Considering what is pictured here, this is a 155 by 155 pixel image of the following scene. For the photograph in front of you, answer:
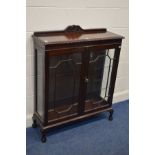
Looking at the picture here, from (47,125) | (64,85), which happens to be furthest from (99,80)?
(47,125)

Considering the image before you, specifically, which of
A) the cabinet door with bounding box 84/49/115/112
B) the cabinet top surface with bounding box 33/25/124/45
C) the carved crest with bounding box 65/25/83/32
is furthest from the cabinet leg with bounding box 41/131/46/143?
the carved crest with bounding box 65/25/83/32

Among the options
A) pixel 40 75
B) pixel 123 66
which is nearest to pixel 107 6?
pixel 123 66

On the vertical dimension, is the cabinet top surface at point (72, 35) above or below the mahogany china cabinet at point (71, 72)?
above

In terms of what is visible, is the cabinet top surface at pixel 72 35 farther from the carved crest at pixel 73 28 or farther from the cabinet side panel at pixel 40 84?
the cabinet side panel at pixel 40 84

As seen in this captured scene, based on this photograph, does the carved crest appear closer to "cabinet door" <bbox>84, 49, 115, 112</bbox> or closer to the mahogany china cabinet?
the mahogany china cabinet

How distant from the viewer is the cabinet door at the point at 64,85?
1.93m

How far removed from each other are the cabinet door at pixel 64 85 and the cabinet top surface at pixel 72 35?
0.43ft

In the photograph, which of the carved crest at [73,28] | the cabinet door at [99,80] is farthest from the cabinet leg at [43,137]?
the carved crest at [73,28]

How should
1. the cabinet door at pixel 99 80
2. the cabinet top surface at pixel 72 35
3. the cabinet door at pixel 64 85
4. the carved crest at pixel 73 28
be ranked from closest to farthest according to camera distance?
the cabinet top surface at pixel 72 35 < the cabinet door at pixel 64 85 < the carved crest at pixel 73 28 < the cabinet door at pixel 99 80

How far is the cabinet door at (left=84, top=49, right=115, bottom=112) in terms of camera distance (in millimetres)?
2209

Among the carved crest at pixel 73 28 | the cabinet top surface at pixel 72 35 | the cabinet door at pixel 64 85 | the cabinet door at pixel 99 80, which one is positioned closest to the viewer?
the cabinet top surface at pixel 72 35

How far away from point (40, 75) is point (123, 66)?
1.16m
